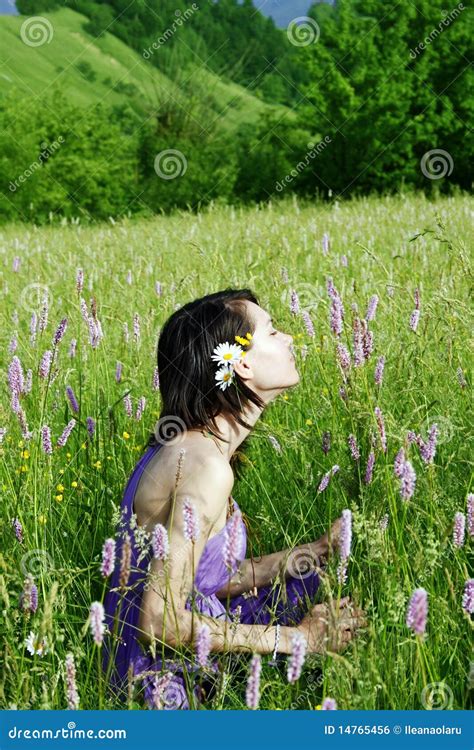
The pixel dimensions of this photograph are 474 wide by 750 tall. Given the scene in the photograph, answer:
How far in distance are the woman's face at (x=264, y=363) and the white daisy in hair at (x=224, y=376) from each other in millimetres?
47

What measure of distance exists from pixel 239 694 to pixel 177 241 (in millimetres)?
6132

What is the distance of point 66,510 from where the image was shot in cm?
287

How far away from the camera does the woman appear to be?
6.99ft

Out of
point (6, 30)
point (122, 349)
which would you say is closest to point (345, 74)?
point (122, 349)

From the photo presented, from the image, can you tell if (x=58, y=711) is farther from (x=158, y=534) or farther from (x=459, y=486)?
(x=459, y=486)

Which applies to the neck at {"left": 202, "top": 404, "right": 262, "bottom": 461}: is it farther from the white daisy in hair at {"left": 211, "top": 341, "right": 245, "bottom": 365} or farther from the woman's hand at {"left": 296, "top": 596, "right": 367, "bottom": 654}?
the woman's hand at {"left": 296, "top": 596, "right": 367, "bottom": 654}

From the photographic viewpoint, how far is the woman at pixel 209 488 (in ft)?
6.99

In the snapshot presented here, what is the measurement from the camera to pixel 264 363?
8.27ft

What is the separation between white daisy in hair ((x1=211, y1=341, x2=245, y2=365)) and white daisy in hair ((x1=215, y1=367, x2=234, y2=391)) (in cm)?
2

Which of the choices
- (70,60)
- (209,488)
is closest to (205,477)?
(209,488)

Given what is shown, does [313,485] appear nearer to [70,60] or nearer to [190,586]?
[190,586]

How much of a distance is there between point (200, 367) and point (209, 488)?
1.37 ft

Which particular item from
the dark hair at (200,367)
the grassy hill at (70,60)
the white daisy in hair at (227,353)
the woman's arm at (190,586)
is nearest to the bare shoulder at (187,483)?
the woman's arm at (190,586)

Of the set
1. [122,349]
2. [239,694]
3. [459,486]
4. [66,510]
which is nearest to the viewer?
[239,694]
